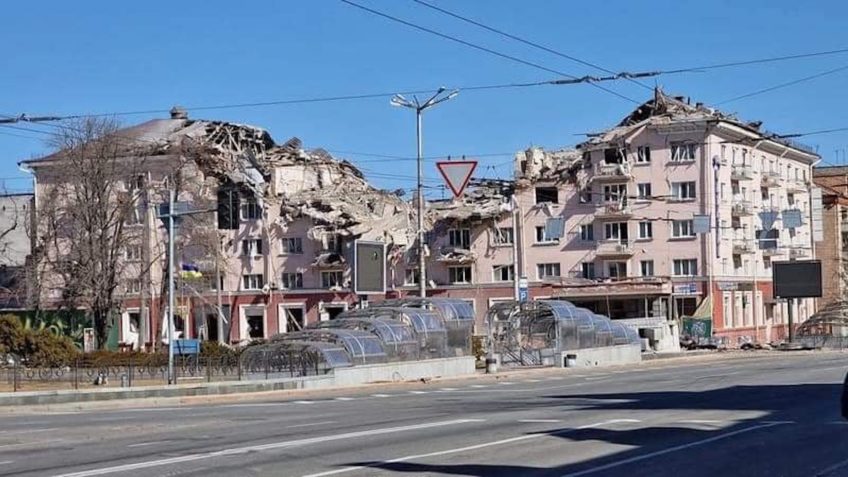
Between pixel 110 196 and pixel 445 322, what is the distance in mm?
25646

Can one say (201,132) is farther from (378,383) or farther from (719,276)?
(378,383)

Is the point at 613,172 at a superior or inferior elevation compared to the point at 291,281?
superior

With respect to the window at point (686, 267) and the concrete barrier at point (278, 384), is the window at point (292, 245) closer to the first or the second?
the window at point (686, 267)

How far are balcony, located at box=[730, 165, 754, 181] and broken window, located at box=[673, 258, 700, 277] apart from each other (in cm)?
710

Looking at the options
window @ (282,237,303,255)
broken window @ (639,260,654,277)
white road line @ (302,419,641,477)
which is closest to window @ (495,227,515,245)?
broken window @ (639,260,654,277)

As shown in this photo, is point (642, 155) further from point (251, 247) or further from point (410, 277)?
point (251, 247)

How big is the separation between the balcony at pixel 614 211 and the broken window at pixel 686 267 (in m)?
4.96

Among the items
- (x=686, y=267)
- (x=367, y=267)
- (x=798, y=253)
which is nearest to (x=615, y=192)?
(x=686, y=267)

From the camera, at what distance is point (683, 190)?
89.4m

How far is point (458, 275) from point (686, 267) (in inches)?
682

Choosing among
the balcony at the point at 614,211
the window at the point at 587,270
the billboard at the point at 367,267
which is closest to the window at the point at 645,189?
the balcony at the point at 614,211

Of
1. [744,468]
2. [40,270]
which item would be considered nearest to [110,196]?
[40,270]

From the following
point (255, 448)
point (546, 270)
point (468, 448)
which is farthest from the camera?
point (546, 270)

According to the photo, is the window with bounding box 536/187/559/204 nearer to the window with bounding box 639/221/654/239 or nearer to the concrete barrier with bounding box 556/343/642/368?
the window with bounding box 639/221/654/239
